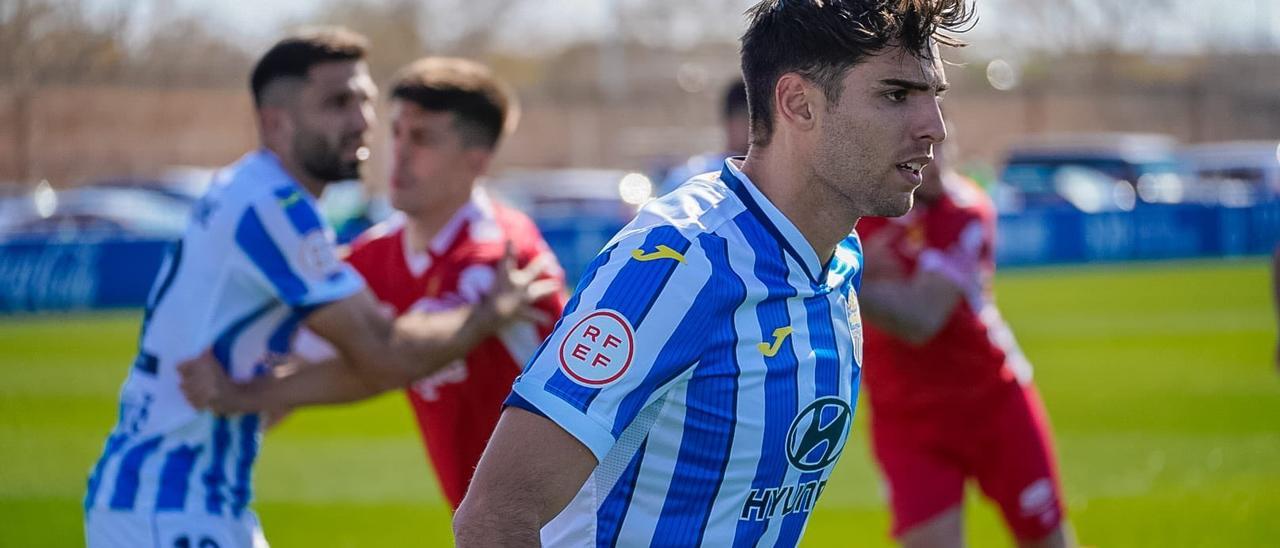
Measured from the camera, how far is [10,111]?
38562 millimetres

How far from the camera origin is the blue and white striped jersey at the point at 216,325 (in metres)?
4.11

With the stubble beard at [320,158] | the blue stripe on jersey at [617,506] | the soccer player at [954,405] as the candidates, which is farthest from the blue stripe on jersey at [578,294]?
the soccer player at [954,405]

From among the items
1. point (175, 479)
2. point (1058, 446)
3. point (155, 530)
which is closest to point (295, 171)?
point (175, 479)

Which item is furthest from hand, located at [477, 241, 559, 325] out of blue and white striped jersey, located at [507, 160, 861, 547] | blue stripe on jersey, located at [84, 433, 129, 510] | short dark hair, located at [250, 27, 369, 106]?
blue and white striped jersey, located at [507, 160, 861, 547]

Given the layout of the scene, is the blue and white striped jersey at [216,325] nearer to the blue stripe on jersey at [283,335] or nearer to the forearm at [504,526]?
the blue stripe on jersey at [283,335]

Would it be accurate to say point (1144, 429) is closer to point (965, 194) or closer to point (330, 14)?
point (965, 194)

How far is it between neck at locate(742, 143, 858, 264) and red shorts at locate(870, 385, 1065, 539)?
2937 mm

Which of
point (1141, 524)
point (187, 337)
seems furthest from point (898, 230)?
point (1141, 524)

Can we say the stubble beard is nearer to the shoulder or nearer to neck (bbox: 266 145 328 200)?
neck (bbox: 266 145 328 200)

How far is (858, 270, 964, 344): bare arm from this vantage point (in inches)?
210

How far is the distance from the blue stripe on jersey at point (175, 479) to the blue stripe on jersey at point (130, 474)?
6cm

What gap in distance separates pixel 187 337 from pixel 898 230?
115 inches

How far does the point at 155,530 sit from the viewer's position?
158 inches

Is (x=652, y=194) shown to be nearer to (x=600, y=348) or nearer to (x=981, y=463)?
(x=981, y=463)
